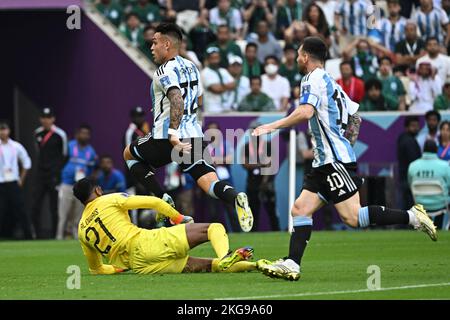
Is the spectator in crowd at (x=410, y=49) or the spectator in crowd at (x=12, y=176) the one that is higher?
the spectator in crowd at (x=410, y=49)

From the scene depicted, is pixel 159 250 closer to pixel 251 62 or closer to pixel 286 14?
pixel 251 62

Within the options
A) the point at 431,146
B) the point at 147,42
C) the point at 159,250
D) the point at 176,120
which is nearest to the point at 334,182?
the point at 159,250

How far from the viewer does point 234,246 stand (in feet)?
59.7

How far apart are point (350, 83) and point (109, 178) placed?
16.7 ft

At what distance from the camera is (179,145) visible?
13430mm

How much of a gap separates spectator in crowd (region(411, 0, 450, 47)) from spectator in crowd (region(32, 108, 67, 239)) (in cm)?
796

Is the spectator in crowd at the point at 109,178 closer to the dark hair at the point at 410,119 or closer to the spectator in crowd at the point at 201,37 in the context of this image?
the spectator in crowd at the point at 201,37

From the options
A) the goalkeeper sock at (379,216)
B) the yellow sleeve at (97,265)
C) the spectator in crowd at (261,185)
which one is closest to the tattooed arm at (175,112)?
the yellow sleeve at (97,265)

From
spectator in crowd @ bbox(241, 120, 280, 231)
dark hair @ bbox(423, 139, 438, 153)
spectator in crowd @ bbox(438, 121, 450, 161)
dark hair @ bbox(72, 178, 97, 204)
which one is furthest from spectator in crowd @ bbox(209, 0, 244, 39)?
dark hair @ bbox(72, 178, 97, 204)

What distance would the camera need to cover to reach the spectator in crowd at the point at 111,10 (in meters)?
26.3

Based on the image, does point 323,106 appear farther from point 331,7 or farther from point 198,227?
point 331,7

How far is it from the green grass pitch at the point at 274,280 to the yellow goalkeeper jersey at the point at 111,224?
0.31 m

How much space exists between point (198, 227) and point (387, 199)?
39.2ft
